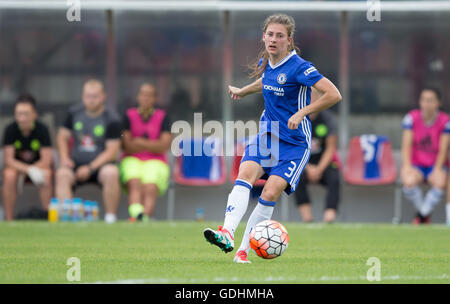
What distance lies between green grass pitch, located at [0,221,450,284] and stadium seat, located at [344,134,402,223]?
183 centimetres

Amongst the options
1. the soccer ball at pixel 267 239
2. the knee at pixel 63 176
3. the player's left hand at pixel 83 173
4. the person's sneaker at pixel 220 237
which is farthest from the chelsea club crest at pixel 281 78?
the knee at pixel 63 176

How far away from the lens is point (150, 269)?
6.73 meters

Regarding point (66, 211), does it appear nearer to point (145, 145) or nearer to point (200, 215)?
point (145, 145)

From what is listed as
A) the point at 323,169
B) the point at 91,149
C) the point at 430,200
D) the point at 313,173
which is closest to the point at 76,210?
the point at 91,149

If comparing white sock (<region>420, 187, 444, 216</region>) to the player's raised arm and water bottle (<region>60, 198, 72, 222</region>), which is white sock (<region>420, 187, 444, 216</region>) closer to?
water bottle (<region>60, 198, 72, 222</region>)

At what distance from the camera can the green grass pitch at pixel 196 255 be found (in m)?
6.30

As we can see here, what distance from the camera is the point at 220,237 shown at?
22.3 ft

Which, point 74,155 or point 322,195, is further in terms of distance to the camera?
point 322,195

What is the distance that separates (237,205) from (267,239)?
1.15 ft

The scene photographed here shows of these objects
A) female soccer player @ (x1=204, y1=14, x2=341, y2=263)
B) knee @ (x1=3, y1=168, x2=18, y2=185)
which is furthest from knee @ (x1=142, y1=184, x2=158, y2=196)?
female soccer player @ (x1=204, y1=14, x2=341, y2=263)
